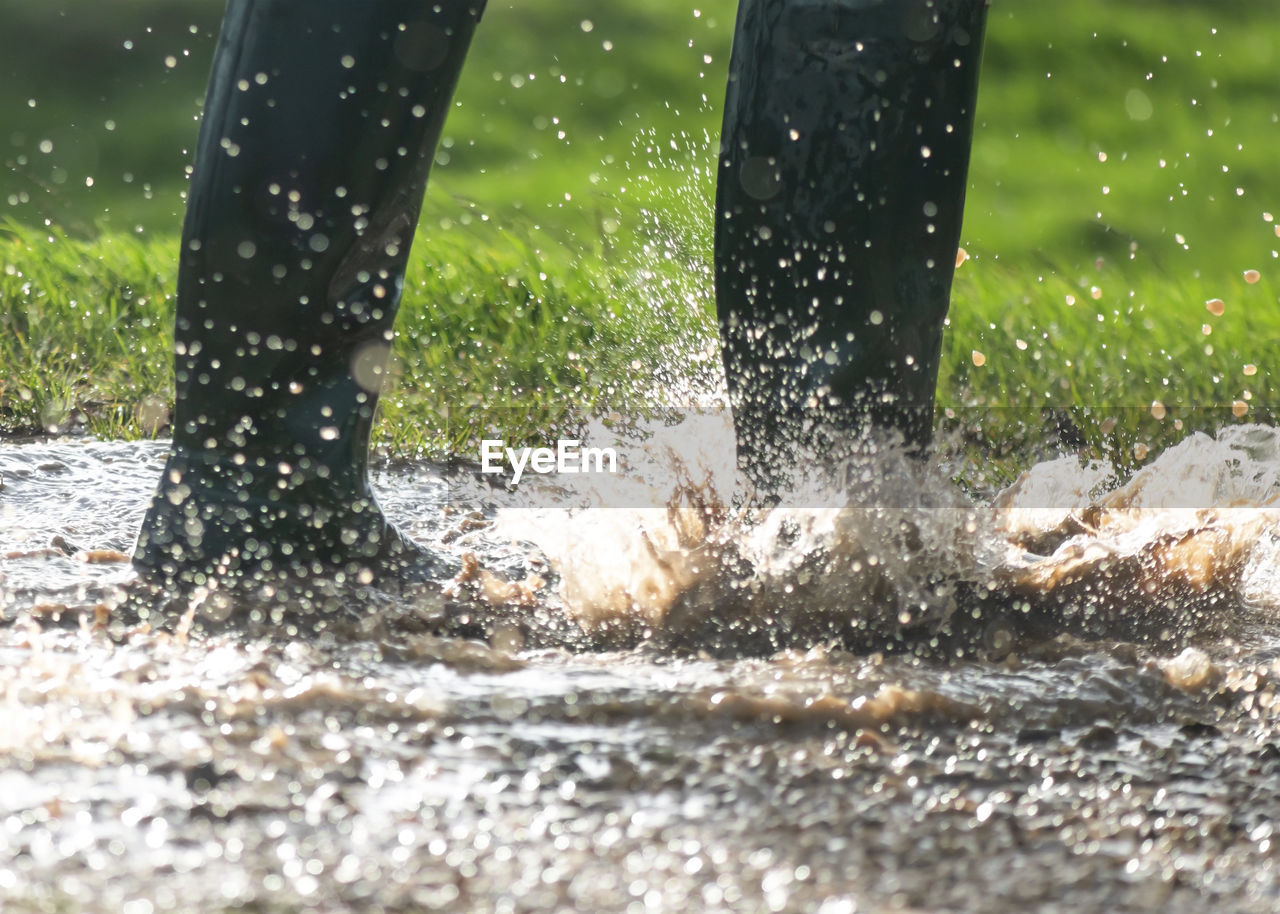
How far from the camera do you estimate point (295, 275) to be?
146cm

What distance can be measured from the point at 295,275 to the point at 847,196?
22.6 inches

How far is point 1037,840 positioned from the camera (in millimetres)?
974

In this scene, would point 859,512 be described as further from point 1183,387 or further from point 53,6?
point 53,6

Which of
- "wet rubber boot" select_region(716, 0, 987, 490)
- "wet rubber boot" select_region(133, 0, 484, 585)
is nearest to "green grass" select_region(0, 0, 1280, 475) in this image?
"wet rubber boot" select_region(716, 0, 987, 490)

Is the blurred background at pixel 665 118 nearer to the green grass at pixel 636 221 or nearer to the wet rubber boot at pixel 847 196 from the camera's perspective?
the green grass at pixel 636 221

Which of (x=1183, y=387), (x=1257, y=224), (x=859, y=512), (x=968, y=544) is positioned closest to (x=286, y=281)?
(x=859, y=512)

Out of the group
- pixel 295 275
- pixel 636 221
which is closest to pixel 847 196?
pixel 295 275

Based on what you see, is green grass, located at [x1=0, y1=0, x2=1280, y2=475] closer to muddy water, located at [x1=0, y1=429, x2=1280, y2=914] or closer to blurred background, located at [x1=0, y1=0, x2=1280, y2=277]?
blurred background, located at [x1=0, y1=0, x2=1280, y2=277]

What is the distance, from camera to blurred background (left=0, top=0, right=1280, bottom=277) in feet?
17.1

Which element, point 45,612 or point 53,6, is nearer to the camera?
point 45,612

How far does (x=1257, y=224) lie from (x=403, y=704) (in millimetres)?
4923

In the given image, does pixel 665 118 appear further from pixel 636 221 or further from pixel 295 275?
pixel 295 275

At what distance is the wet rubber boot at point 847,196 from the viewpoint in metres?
1.53

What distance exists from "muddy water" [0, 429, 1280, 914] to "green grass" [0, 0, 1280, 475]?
2.19ft
